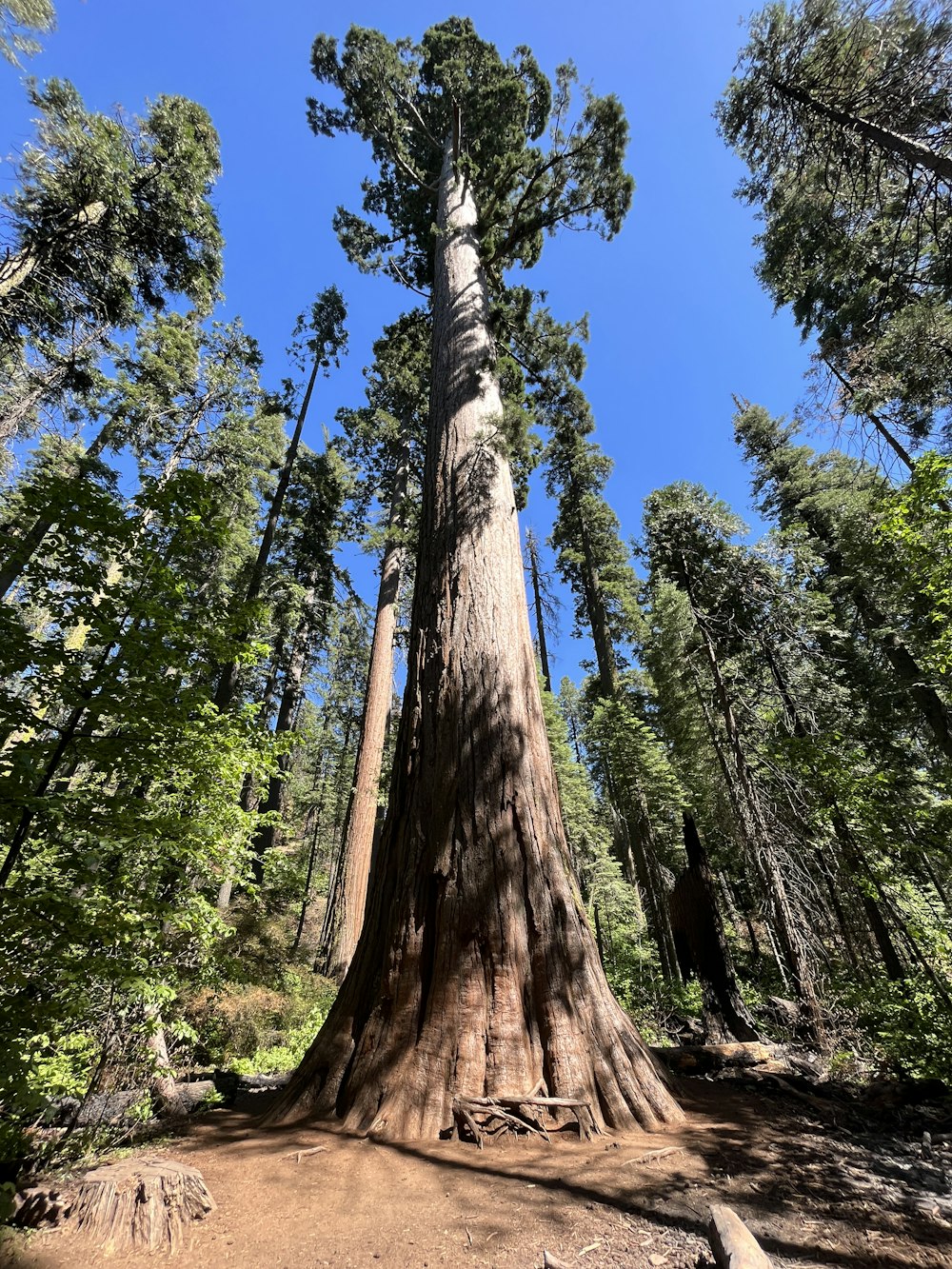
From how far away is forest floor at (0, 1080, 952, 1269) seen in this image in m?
1.76

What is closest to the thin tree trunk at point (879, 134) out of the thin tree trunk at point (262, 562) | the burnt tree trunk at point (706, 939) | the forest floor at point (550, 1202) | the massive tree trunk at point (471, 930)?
the massive tree trunk at point (471, 930)

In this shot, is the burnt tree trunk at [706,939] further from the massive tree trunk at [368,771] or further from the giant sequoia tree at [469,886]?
the massive tree trunk at [368,771]

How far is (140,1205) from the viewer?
2002 millimetres

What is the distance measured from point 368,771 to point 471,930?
24.5 feet

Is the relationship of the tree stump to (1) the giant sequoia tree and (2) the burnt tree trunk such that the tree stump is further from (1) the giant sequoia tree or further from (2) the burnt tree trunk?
(2) the burnt tree trunk

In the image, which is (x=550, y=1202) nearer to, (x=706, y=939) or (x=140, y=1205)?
(x=140, y=1205)

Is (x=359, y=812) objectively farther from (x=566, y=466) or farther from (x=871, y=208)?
(x=871, y=208)

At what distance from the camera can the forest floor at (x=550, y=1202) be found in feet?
5.77

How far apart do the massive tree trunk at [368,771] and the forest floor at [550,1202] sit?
21.8 feet

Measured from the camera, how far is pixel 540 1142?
2.52m

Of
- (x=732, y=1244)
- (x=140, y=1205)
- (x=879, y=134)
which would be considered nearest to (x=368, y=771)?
(x=140, y=1205)

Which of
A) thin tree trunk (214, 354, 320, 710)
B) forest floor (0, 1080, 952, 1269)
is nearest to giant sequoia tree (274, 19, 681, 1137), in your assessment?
forest floor (0, 1080, 952, 1269)

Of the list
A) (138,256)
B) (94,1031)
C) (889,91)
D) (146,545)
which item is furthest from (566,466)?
(94,1031)

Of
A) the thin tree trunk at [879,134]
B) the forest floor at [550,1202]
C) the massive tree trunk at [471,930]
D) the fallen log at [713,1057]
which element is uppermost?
the thin tree trunk at [879,134]
